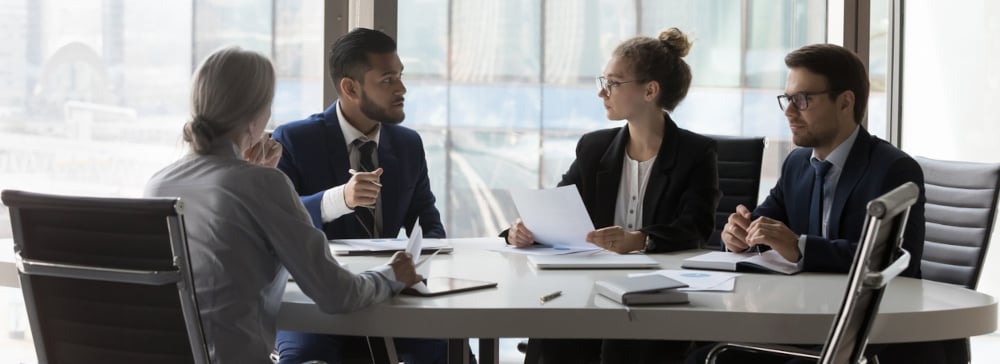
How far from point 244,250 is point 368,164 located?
1.33 metres

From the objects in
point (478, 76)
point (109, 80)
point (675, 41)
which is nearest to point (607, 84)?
point (675, 41)

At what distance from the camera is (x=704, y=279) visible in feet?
6.98

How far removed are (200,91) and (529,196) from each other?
100cm

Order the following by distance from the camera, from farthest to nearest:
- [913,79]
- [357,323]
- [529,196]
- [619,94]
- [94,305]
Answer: [913,79] < [619,94] < [529,196] < [357,323] < [94,305]

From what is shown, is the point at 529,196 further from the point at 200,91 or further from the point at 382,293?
the point at 200,91

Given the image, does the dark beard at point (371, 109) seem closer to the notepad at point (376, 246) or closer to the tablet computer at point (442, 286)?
the notepad at point (376, 246)

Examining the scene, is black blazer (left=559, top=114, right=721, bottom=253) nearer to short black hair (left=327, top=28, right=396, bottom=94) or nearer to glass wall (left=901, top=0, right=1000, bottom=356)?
short black hair (left=327, top=28, right=396, bottom=94)

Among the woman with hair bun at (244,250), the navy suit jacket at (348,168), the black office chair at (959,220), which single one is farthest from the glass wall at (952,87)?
the woman with hair bun at (244,250)

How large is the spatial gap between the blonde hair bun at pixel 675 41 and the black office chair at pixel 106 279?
196 cm

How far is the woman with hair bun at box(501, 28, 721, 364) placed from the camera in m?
2.78

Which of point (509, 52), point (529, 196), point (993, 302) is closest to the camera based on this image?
point (993, 302)

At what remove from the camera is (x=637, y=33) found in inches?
175

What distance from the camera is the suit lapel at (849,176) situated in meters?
2.48

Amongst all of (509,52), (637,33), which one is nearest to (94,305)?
(509,52)
